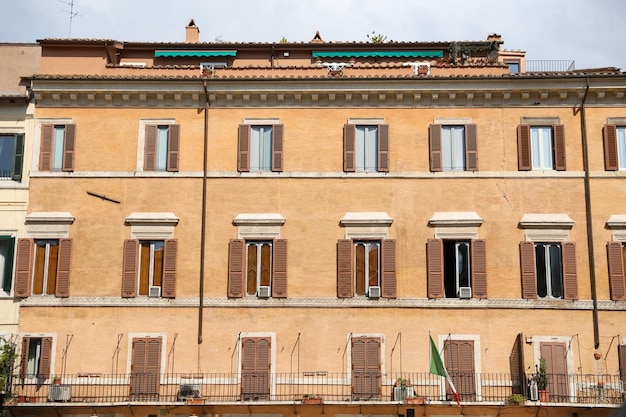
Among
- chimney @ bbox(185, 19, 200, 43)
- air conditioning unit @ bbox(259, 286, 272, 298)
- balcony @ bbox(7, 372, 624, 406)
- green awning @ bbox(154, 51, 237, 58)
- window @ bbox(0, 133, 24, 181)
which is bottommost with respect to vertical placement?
balcony @ bbox(7, 372, 624, 406)

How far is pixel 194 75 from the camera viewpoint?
27.4m

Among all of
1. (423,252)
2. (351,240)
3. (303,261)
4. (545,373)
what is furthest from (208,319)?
(545,373)

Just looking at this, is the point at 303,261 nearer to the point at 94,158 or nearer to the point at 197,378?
the point at 197,378

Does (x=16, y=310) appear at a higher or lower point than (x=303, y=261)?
lower

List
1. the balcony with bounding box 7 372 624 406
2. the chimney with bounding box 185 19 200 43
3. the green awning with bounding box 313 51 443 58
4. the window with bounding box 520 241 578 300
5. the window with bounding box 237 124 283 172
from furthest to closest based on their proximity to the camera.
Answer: the chimney with bounding box 185 19 200 43, the green awning with bounding box 313 51 443 58, the window with bounding box 237 124 283 172, the window with bounding box 520 241 578 300, the balcony with bounding box 7 372 624 406

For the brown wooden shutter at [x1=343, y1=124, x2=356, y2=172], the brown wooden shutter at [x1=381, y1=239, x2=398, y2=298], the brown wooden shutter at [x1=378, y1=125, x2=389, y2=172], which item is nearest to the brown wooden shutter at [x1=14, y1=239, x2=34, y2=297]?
the brown wooden shutter at [x1=343, y1=124, x2=356, y2=172]

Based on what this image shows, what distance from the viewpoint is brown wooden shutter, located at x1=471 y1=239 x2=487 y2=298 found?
80.9 feet

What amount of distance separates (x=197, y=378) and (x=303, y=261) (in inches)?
191

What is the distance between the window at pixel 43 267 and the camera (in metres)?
24.9

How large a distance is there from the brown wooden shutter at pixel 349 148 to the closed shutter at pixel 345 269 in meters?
2.43

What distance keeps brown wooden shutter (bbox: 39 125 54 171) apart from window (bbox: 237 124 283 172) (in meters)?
6.19

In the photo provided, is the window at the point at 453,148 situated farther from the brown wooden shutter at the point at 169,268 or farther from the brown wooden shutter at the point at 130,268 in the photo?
the brown wooden shutter at the point at 130,268

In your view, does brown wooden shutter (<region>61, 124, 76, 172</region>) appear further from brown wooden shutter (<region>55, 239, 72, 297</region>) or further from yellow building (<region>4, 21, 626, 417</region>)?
brown wooden shutter (<region>55, 239, 72, 297</region>)

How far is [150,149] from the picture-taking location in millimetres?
25953
